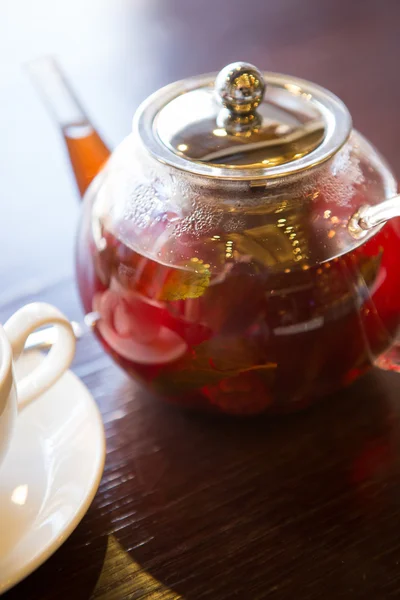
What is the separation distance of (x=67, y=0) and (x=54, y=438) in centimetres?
97

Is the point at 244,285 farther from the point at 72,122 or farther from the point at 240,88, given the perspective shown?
the point at 72,122

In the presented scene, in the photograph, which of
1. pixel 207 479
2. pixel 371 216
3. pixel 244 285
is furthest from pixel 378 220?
pixel 207 479

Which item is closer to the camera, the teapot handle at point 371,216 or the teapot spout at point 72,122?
the teapot handle at point 371,216

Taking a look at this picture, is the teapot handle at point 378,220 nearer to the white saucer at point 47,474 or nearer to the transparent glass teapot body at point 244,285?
the transparent glass teapot body at point 244,285

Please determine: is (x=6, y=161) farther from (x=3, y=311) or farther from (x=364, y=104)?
(x=364, y=104)

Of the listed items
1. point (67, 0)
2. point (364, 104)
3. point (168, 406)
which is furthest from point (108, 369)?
point (67, 0)

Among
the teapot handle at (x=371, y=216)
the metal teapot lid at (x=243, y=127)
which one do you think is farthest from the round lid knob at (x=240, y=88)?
the teapot handle at (x=371, y=216)

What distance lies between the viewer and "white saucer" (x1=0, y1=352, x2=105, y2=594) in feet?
1.65

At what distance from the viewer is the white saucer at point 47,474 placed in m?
0.50

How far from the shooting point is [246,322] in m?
0.56

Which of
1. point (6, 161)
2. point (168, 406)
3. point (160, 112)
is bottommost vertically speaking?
point (168, 406)

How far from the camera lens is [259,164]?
56 cm

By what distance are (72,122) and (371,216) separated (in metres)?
0.33

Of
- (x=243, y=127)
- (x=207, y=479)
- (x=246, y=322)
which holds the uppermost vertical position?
(x=243, y=127)
